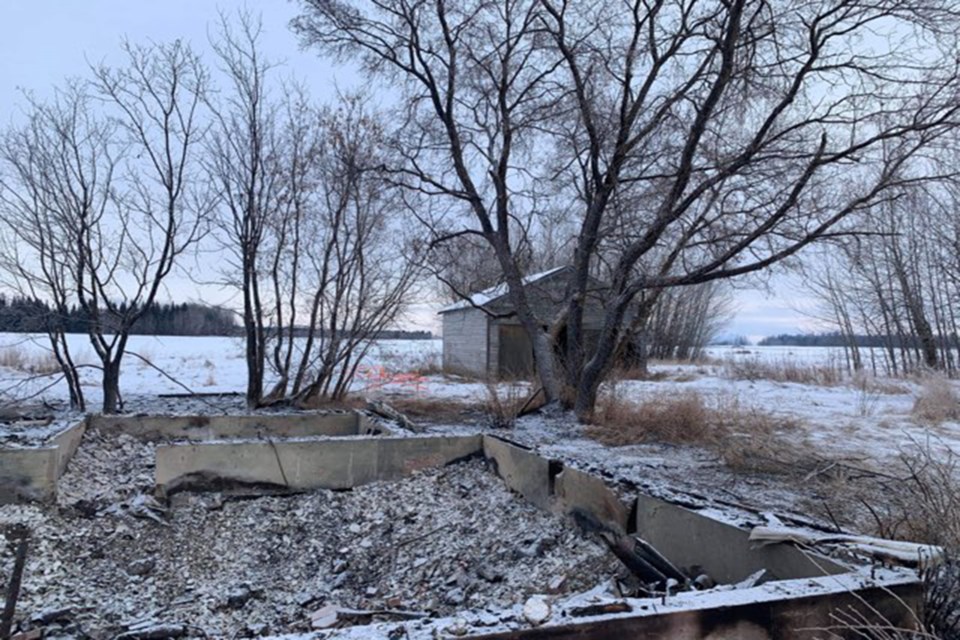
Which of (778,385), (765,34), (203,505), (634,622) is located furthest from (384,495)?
(778,385)

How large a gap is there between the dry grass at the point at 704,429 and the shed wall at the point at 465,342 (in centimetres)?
736

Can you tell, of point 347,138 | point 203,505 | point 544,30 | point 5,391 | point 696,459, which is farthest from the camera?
point 347,138

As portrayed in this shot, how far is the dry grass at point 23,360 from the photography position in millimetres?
11608

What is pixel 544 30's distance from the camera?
854 cm

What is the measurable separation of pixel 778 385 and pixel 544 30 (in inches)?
379

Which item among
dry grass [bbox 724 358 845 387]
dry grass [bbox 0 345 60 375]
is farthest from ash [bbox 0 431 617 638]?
dry grass [bbox 724 358 845 387]

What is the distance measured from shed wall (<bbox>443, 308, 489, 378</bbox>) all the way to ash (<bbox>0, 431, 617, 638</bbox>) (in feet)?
36.0

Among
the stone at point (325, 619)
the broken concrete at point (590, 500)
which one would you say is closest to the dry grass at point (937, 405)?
the broken concrete at point (590, 500)

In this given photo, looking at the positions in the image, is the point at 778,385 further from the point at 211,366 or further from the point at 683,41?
the point at 211,366

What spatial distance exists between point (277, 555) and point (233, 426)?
2784 millimetres

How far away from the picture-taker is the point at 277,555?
12.4 feet

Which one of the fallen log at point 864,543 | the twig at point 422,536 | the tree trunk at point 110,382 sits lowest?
the twig at point 422,536

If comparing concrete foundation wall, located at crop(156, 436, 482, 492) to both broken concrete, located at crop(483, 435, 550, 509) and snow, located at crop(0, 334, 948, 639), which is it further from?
broken concrete, located at crop(483, 435, 550, 509)

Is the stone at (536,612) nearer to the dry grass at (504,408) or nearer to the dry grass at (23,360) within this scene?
the dry grass at (504,408)
